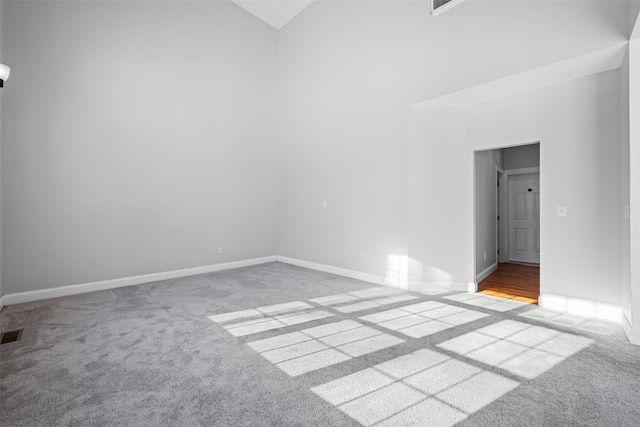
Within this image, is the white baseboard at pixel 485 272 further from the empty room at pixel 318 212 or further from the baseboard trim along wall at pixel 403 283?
the baseboard trim along wall at pixel 403 283

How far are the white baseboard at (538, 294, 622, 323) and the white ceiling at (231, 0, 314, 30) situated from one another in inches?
241

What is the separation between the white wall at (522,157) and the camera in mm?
6445

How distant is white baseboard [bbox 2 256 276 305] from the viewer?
3887mm

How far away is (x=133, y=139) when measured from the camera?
15.6 ft

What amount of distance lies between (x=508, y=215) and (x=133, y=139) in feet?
24.2

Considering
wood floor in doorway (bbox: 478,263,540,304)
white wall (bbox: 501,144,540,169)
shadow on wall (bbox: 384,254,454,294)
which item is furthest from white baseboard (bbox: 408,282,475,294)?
white wall (bbox: 501,144,540,169)

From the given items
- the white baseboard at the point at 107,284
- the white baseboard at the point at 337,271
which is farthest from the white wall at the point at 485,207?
the white baseboard at the point at 107,284

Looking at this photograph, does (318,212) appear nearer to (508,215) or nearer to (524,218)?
(508,215)

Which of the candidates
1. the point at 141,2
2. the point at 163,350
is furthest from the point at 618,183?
the point at 141,2

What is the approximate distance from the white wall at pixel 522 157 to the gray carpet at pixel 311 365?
3.99m

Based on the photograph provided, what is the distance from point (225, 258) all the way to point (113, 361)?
3491mm

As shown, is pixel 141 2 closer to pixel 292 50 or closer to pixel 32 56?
pixel 32 56

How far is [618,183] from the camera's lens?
321 centimetres

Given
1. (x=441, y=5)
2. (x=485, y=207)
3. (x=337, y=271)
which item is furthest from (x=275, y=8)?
(x=485, y=207)
